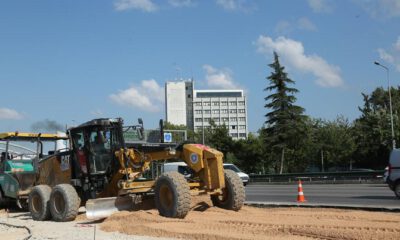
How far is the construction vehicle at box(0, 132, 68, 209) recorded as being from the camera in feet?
60.3

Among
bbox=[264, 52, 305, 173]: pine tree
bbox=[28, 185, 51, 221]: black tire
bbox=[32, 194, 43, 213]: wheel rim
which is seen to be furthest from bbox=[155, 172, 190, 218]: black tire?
bbox=[264, 52, 305, 173]: pine tree

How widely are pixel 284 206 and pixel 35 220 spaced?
745 cm

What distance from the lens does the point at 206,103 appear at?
176 m

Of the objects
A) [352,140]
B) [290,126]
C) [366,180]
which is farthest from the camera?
[352,140]

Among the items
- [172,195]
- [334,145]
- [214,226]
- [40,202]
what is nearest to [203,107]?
[334,145]

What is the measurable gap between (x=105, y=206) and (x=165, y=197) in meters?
1.62

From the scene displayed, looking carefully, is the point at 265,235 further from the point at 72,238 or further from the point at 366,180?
the point at 366,180

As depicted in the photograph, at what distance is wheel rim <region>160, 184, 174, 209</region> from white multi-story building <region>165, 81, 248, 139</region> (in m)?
152

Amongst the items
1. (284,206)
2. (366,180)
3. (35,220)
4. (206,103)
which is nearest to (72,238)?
(35,220)

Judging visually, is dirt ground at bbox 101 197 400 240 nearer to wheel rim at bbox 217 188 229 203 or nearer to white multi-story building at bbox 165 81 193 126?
wheel rim at bbox 217 188 229 203

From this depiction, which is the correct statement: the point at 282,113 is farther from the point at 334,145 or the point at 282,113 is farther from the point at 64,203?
the point at 64,203

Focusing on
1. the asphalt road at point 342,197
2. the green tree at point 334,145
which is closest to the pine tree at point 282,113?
the green tree at point 334,145

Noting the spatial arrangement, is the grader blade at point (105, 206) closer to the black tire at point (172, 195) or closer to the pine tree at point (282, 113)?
the black tire at point (172, 195)

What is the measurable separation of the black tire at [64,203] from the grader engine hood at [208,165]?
3.46 m
